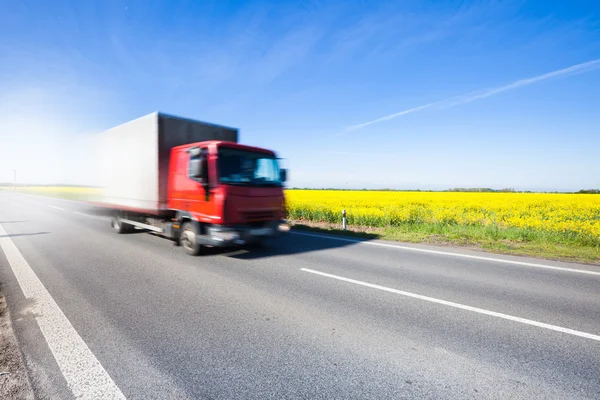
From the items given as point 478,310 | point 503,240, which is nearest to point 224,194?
point 478,310

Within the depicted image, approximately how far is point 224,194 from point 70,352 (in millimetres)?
3640

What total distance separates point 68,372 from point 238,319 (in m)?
1.60

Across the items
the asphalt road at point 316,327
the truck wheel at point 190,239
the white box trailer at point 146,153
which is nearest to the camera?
the asphalt road at point 316,327

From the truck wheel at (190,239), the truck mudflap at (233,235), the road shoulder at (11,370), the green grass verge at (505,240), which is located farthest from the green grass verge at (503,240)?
the road shoulder at (11,370)

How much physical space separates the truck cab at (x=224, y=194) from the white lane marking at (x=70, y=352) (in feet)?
9.16

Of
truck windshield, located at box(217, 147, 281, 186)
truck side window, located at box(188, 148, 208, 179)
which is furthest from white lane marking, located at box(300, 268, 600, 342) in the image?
truck side window, located at box(188, 148, 208, 179)

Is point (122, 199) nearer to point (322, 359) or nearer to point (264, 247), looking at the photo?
point (264, 247)

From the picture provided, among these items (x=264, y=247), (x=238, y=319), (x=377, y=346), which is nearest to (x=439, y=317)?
(x=377, y=346)

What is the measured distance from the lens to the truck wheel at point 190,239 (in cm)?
658

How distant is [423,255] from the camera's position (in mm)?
6910

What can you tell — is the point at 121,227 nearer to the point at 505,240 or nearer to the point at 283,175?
the point at 283,175

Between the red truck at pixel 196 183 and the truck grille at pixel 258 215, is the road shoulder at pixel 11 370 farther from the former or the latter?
the truck grille at pixel 258 215

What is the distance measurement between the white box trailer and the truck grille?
245 cm

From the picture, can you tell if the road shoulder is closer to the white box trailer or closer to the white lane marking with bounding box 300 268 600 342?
the white lane marking with bounding box 300 268 600 342
